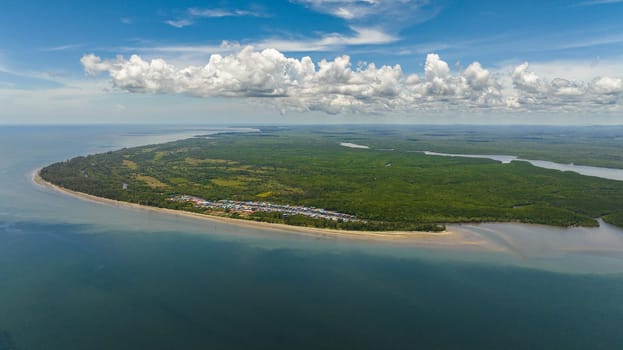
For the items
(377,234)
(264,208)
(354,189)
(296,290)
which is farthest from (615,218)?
(264,208)

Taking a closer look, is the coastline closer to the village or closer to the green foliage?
the village

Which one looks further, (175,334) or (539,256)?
(539,256)

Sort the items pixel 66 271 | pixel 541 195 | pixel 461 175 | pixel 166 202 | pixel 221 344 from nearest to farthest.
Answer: pixel 221 344 < pixel 66 271 < pixel 166 202 < pixel 541 195 < pixel 461 175

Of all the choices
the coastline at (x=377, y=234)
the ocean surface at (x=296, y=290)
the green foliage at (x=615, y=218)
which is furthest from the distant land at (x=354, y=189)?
the ocean surface at (x=296, y=290)

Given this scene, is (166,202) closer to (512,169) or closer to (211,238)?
(211,238)

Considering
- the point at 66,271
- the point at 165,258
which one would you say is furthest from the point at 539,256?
the point at 66,271

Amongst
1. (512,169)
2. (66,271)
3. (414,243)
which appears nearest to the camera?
(66,271)
